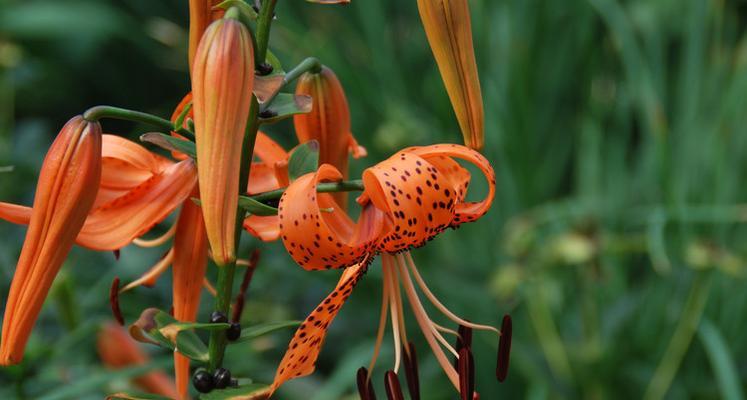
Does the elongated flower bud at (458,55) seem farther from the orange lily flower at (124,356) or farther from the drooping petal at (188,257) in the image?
the orange lily flower at (124,356)

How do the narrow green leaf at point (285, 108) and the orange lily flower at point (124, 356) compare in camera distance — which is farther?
the orange lily flower at point (124, 356)

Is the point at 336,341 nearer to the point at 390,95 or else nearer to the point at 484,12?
the point at 390,95

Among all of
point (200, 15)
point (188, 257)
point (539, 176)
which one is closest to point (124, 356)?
point (188, 257)

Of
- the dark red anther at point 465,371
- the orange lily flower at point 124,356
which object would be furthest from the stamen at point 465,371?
the orange lily flower at point 124,356

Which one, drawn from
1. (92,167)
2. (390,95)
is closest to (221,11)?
(92,167)

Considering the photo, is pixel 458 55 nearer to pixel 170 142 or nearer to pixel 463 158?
pixel 463 158

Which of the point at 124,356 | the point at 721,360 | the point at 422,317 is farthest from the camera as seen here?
the point at 721,360
